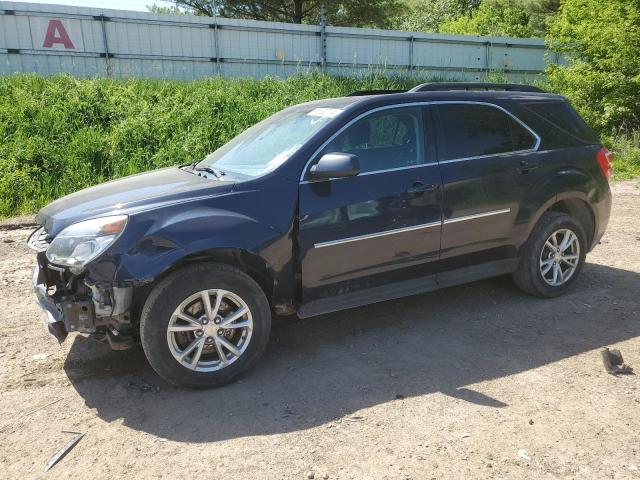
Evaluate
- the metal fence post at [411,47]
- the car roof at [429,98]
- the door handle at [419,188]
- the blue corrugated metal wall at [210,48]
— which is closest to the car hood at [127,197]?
the car roof at [429,98]

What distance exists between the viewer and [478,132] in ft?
15.6

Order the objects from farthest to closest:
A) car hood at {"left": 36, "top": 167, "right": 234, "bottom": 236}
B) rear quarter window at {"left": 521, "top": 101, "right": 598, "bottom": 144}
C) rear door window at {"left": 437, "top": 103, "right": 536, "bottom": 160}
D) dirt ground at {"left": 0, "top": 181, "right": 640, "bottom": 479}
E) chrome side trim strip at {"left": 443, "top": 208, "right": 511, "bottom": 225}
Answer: rear quarter window at {"left": 521, "top": 101, "right": 598, "bottom": 144} → rear door window at {"left": 437, "top": 103, "right": 536, "bottom": 160} → chrome side trim strip at {"left": 443, "top": 208, "right": 511, "bottom": 225} → car hood at {"left": 36, "top": 167, "right": 234, "bottom": 236} → dirt ground at {"left": 0, "top": 181, "right": 640, "bottom": 479}

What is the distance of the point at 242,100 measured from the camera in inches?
499

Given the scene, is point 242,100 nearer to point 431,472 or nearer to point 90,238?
point 90,238

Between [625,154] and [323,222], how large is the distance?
12.8 m

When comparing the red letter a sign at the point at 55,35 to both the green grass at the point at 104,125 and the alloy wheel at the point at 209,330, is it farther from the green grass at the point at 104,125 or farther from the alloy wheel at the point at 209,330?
the alloy wheel at the point at 209,330

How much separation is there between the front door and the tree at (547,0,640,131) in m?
12.8

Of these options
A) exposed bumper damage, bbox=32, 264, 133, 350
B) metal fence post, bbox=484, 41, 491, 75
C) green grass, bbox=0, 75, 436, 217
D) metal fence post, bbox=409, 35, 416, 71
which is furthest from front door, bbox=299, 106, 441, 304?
metal fence post, bbox=484, 41, 491, 75

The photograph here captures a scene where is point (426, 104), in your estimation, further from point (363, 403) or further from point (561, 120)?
point (363, 403)

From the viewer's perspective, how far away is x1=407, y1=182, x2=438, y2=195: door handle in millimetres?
4277

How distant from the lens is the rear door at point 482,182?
4.51 m

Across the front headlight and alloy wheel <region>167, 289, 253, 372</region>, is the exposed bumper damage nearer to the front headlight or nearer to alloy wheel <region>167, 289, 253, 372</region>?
the front headlight

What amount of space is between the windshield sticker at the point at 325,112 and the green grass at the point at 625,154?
397 inches

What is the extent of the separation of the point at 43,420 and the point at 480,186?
3565mm
